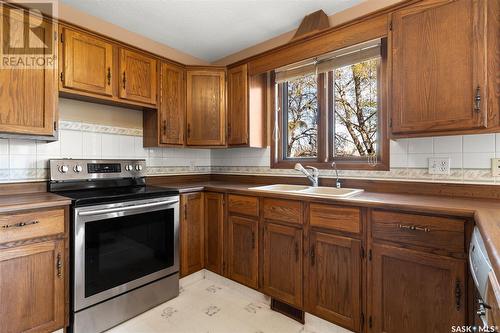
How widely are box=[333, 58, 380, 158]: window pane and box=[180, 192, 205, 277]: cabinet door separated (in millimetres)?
1365

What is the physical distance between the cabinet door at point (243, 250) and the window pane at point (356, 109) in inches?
40.2

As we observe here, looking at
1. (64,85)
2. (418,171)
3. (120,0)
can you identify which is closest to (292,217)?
(418,171)

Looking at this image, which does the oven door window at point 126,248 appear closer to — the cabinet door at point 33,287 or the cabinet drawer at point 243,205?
the cabinet door at point 33,287

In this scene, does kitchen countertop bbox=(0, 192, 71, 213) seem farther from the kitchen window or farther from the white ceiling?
the kitchen window

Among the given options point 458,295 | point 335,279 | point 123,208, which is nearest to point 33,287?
point 123,208

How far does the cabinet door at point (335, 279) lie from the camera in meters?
1.58

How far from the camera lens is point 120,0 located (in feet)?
6.62

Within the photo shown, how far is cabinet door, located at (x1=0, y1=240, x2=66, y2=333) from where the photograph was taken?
1414 millimetres

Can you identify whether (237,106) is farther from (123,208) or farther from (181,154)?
(123,208)

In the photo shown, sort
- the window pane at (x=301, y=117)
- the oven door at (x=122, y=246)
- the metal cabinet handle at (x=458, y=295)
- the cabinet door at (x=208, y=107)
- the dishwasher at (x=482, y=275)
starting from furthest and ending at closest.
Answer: the cabinet door at (x=208, y=107) → the window pane at (x=301, y=117) → the oven door at (x=122, y=246) → the metal cabinet handle at (x=458, y=295) → the dishwasher at (x=482, y=275)

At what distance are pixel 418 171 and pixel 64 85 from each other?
2.58m

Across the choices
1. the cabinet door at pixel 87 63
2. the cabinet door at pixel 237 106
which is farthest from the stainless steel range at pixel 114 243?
the cabinet door at pixel 237 106

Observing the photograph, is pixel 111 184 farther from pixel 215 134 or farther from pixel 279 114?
pixel 279 114

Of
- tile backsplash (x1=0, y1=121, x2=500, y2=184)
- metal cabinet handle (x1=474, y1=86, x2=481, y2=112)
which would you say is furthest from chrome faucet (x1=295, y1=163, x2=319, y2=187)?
metal cabinet handle (x1=474, y1=86, x2=481, y2=112)
